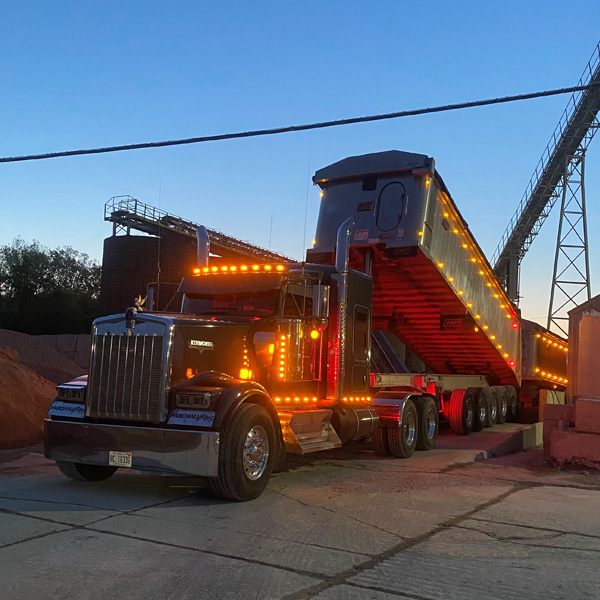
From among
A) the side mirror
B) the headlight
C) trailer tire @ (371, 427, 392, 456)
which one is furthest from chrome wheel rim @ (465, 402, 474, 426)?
the headlight

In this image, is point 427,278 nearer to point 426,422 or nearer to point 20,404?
point 426,422

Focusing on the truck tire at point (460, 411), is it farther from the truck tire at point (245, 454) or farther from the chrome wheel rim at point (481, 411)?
the truck tire at point (245, 454)

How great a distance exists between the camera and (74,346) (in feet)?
112

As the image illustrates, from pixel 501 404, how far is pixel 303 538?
505 inches

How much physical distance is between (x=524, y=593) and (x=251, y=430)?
11.6ft

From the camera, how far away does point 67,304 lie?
48906 millimetres

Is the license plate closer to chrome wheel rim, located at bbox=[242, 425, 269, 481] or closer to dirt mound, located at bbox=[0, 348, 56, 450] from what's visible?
chrome wheel rim, located at bbox=[242, 425, 269, 481]

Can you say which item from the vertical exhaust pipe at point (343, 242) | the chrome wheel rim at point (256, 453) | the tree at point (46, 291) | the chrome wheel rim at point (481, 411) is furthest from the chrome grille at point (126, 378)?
the tree at point (46, 291)

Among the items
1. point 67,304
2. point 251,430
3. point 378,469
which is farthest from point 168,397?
point 67,304

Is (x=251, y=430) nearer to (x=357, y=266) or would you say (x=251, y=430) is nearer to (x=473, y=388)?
(x=357, y=266)

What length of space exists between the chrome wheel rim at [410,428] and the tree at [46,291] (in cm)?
3768

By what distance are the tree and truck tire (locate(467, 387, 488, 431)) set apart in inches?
1370

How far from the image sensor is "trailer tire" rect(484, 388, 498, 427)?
16219 millimetres

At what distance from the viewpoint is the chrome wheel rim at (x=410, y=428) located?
1105cm
